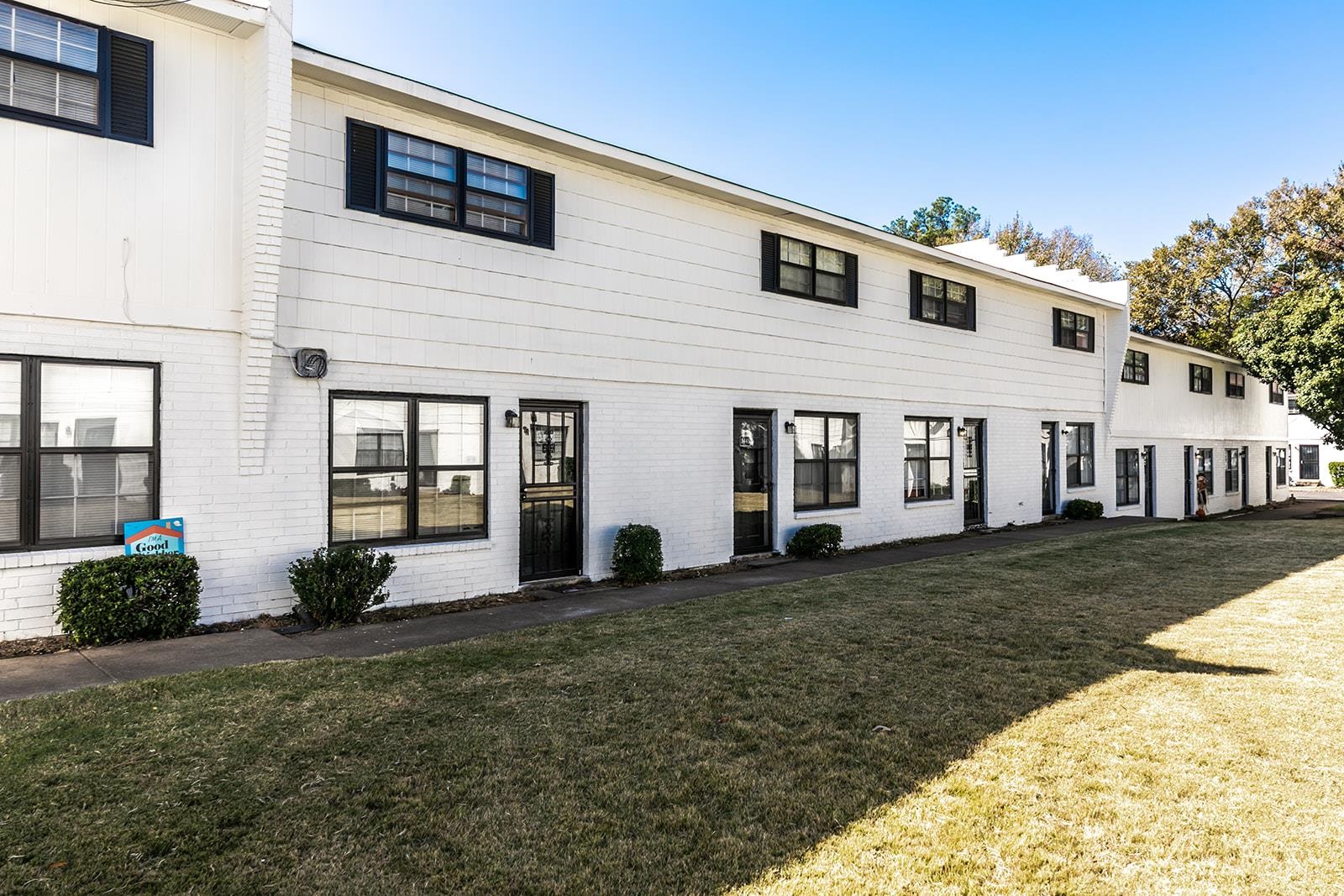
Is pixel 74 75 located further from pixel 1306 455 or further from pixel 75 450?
pixel 1306 455

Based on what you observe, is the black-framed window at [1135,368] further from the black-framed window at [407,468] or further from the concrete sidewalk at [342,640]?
the black-framed window at [407,468]

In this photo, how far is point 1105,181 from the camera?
27.4 meters

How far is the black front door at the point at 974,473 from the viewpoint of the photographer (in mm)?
16891

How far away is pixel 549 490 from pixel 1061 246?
42671 mm

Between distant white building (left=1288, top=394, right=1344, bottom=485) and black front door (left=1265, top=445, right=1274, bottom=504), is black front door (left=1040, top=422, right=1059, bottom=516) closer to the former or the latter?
black front door (left=1265, top=445, right=1274, bottom=504)

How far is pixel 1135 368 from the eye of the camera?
2247cm

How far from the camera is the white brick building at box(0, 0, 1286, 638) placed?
680cm

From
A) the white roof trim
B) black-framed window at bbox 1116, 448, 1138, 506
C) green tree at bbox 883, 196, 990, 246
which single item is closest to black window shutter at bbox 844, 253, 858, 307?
the white roof trim

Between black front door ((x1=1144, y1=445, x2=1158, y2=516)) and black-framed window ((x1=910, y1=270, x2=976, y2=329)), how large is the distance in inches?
403

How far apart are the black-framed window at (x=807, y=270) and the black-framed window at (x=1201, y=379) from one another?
1752cm

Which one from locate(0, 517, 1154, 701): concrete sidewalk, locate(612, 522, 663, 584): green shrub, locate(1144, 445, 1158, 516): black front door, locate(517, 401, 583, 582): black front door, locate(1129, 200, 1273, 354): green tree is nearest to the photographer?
locate(0, 517, 1154, 701): concrete sidewalk

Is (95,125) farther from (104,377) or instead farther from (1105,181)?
(1105,181)

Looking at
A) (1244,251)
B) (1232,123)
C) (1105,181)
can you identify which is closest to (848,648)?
(1232,123)

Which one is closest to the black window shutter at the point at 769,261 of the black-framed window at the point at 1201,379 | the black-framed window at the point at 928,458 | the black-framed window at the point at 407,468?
the black-framed window at the point at 928,458
